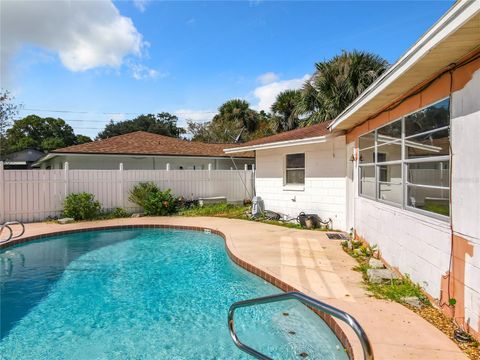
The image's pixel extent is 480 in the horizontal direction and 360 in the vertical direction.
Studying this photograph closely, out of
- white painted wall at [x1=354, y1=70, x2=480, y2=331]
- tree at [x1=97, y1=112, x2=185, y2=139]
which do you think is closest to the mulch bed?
white painted wall at [x1=354, y1=70, x2=480, y2=331]

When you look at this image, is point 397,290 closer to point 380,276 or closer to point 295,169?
point 380,276

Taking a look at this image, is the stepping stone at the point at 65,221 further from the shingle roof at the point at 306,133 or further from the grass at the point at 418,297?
the grass at the point at 418,297

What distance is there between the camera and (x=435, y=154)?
3.70 meters

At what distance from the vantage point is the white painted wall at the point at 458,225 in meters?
2.82

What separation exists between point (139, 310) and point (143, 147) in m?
13.5

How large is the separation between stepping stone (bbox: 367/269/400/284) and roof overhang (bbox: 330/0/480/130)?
2.78 metres

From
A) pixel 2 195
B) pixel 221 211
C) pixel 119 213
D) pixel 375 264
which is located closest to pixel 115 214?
pixel 119 213

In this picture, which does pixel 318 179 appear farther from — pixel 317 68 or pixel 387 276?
pixel 317 68

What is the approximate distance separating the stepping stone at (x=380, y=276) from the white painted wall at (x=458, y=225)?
179 mm

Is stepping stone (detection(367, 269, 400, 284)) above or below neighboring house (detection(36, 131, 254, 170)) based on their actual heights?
below

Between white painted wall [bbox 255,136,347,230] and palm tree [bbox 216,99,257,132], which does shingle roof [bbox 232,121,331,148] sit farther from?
palm tree [bbox 216,99,257,132]

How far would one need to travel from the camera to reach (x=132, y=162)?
53.9ft

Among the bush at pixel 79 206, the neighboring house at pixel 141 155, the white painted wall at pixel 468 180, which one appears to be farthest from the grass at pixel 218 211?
the white painted wall at pixel 468 180

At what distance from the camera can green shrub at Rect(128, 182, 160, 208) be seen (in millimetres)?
12047
